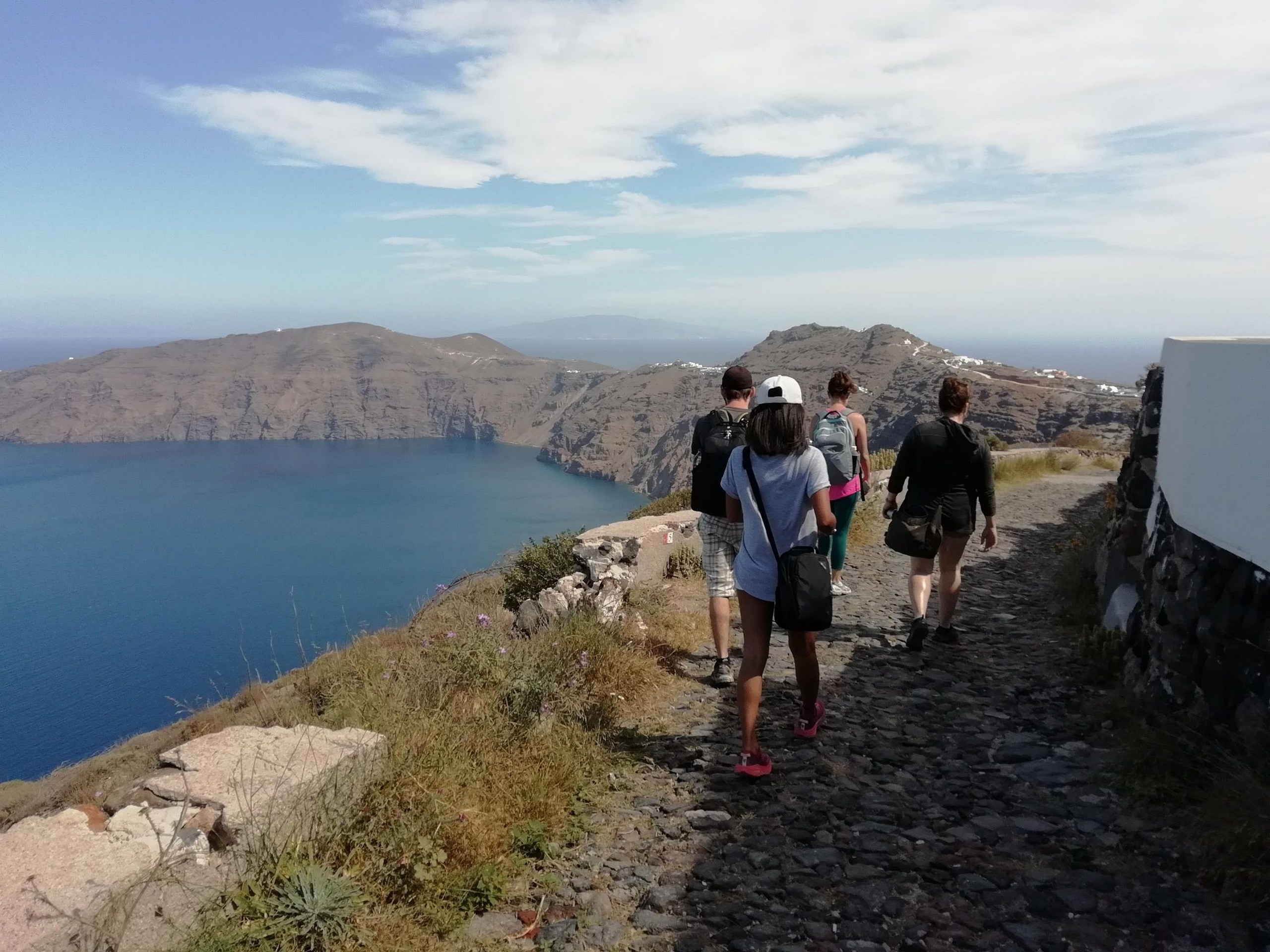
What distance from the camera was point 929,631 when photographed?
6.30 m

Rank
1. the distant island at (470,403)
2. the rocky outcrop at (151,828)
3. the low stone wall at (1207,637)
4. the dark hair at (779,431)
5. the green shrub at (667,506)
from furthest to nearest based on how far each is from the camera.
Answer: the distant island at (470,403)
the green shrub at (667,506)
the dark hair at (779,431)
the low stone wall at (1207,637)
the rocky outcrop at (151,828)

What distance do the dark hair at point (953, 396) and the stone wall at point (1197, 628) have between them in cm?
141

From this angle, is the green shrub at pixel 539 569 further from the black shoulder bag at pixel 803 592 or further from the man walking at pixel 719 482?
the black shoulder bag at pixel 803 592

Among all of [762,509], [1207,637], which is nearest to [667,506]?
[762,509]

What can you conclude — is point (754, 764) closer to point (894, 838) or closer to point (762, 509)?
point (894, 838)

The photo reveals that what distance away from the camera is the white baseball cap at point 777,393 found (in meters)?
3.79

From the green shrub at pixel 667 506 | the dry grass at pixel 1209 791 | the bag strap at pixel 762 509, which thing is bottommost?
the green shrub at pixel 667 506

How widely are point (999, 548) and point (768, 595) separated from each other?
7400 mm

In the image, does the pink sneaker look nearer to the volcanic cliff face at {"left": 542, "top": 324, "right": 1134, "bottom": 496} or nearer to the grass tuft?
the volcanic cliff face at {"left": 542, "top": 324, "right": 1134, "bottom": 496}

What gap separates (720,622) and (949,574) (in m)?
2.02

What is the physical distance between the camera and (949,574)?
5789 millimetres

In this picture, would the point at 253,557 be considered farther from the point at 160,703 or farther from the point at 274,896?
the point at 274,896

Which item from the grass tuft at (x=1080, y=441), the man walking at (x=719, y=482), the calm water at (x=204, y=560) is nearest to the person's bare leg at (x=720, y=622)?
the man walking at (x=719, y=482)

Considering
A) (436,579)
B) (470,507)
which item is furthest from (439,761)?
(470,507)
